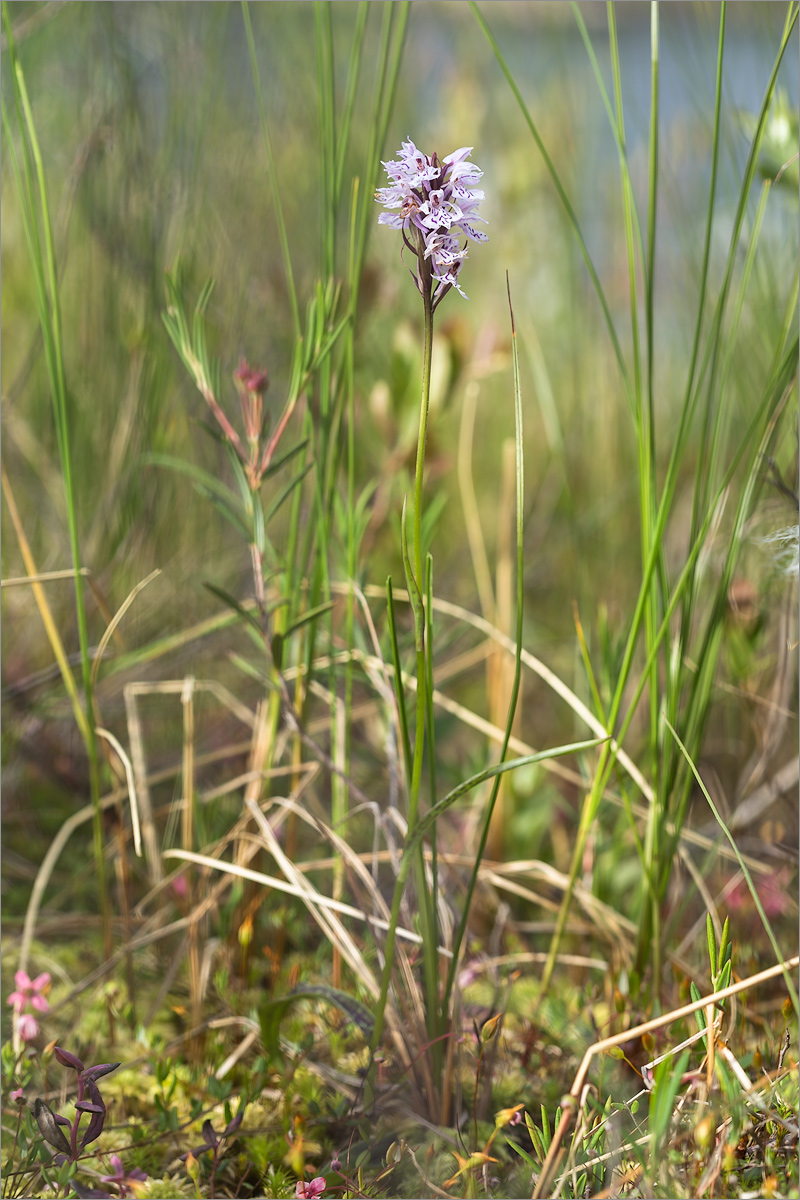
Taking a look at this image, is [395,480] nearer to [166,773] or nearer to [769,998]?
[166,773]

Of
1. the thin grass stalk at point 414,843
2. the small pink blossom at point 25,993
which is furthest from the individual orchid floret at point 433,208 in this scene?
the small pink blossom at point 25,993

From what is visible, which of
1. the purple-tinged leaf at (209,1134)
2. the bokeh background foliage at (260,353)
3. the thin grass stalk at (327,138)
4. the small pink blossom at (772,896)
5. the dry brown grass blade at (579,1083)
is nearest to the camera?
the dry brown grass blade at (579,1083)

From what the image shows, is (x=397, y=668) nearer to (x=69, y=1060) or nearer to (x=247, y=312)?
(x=69, y=1060)

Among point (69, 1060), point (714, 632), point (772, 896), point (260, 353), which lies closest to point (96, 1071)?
point (69, 1060)

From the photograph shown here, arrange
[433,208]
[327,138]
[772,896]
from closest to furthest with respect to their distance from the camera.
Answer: [433,208]
[327,138]
[772,896]

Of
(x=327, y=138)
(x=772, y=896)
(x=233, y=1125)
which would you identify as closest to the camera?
(x=233, y=1125)

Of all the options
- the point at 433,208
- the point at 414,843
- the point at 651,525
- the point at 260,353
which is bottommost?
the point at 414,843

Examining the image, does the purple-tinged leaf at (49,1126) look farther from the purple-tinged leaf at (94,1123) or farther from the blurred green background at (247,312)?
the blurred green background at (247,312)
